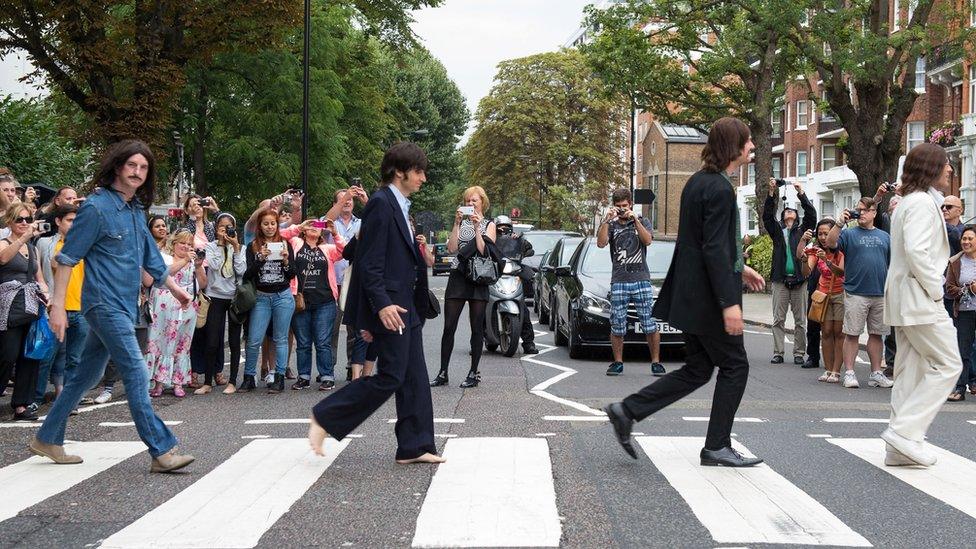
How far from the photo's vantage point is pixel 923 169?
7016mm

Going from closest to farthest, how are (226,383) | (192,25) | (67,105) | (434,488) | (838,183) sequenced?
(434,488) → (226,383) → (192,25) → (67,105) → (838,183)

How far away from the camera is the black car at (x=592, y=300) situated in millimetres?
13834

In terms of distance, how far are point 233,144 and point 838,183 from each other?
118 feet

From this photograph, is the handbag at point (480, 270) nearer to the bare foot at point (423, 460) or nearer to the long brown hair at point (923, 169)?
the bare foot at point (423, 460)

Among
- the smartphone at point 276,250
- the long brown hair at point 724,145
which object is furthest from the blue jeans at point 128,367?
the smartphone at point 276,250

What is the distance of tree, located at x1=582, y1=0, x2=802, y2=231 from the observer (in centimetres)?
3133

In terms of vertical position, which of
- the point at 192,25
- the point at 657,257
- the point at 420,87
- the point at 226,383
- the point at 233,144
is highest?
the point at 420,87

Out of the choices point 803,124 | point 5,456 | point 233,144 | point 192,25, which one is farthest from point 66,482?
point 803,124

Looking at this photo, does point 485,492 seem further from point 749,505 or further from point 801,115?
point 801,115

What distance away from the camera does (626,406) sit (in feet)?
22.1

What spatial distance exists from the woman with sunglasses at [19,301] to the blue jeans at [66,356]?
0.32 meters

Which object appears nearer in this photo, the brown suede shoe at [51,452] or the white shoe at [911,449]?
the white shoe at [911,449]

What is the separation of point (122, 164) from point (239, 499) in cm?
211

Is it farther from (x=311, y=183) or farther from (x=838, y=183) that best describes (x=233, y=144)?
(x=838, y=183)
